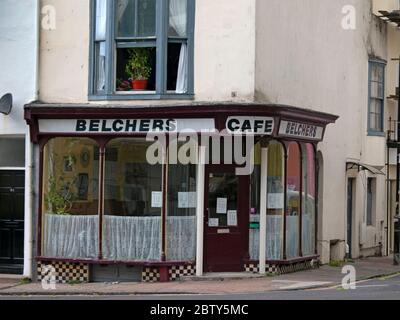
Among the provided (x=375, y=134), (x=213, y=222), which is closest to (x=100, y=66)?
(x=213, y=222)

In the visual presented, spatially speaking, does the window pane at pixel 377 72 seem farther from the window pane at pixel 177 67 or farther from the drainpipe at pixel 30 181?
the drainpipe at pixel 30 181

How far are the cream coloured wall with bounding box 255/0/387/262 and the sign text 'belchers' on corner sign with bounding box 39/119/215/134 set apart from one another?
147 cm

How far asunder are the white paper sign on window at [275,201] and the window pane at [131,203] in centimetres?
244

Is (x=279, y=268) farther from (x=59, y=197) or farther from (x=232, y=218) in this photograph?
(x=59, y=197)

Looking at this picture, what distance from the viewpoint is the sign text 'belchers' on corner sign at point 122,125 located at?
761 inches

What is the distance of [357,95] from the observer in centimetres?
2502

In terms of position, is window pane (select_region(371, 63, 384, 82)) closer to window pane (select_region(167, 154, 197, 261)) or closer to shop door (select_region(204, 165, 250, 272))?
shop door (select_region(204, 165, 250, 272))

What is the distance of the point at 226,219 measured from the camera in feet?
65.3

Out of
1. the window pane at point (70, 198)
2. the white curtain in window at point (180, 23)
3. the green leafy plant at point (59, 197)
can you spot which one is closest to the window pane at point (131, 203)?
the window pane at point (70, 198)

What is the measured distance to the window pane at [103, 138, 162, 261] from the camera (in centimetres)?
1977

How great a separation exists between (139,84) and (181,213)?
294 centimetres

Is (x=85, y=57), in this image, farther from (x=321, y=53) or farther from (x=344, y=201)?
(x=344, y=201)

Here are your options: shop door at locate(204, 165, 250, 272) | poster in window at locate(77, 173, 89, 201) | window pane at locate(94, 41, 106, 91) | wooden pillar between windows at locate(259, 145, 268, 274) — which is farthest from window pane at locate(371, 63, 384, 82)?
poster in window at locate(77, 173, 89, 201)

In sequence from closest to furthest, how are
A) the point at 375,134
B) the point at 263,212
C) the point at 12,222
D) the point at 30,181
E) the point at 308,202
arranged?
1. the point at 263,212
2. the point at 30,181
3. the point at 12,222
4. the point at 308,202
5. the point at 375,134
